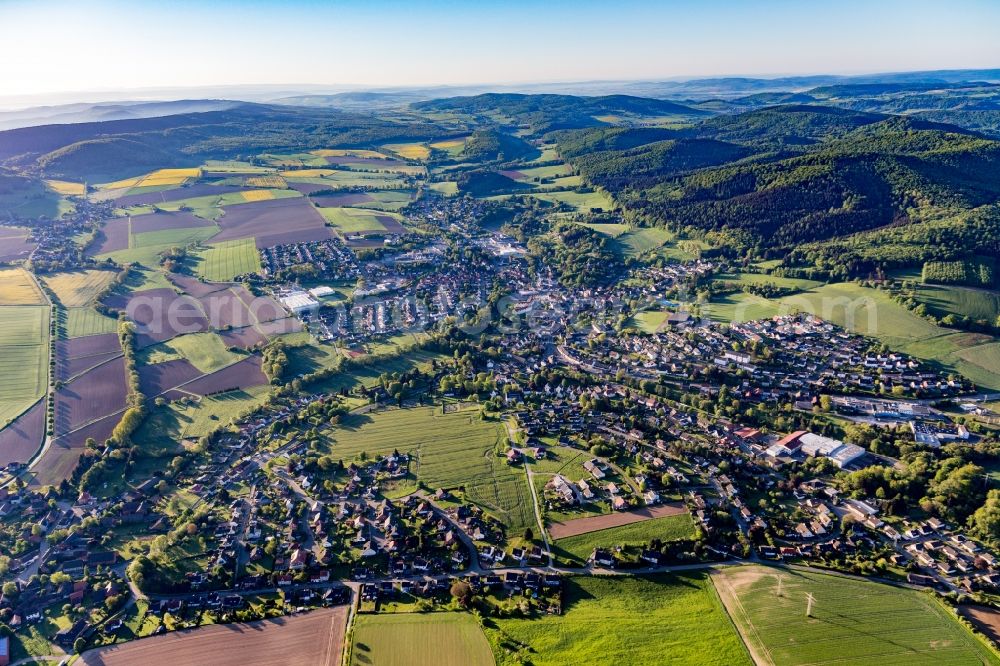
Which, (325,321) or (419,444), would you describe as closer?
(419,444)

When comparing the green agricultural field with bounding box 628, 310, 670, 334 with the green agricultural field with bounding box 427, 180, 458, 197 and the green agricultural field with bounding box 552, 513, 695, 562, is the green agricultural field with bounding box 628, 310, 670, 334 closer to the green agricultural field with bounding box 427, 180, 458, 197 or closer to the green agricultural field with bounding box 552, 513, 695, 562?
the green agricultural field with bounding box 552, 513, 695, 562

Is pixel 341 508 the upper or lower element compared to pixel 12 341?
lower

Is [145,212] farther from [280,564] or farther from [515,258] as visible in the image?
[280,564]

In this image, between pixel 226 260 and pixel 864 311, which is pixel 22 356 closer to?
pixel 226 260

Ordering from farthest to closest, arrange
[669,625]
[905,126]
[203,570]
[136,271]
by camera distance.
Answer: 1. [905,126]
2. [136,271]
3. [203,570]
4. [669,625]

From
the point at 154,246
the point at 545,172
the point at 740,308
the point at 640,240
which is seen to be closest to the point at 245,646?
the point at 740,308

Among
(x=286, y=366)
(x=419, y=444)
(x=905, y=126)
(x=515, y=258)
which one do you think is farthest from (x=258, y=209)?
(x=905, y=126)

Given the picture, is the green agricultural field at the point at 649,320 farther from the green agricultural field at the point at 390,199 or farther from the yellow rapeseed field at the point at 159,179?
the yellow rapeseed field at the point at 159,179

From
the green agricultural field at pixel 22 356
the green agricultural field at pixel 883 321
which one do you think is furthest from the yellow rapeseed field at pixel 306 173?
the green agricultural field at pixel 883 321

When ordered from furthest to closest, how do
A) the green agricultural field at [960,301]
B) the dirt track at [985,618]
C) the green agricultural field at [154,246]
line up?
1. the green agricultural field at [154,246]
2. the green agricultural field at [960,301]
3. the dirt track at [985,618]
